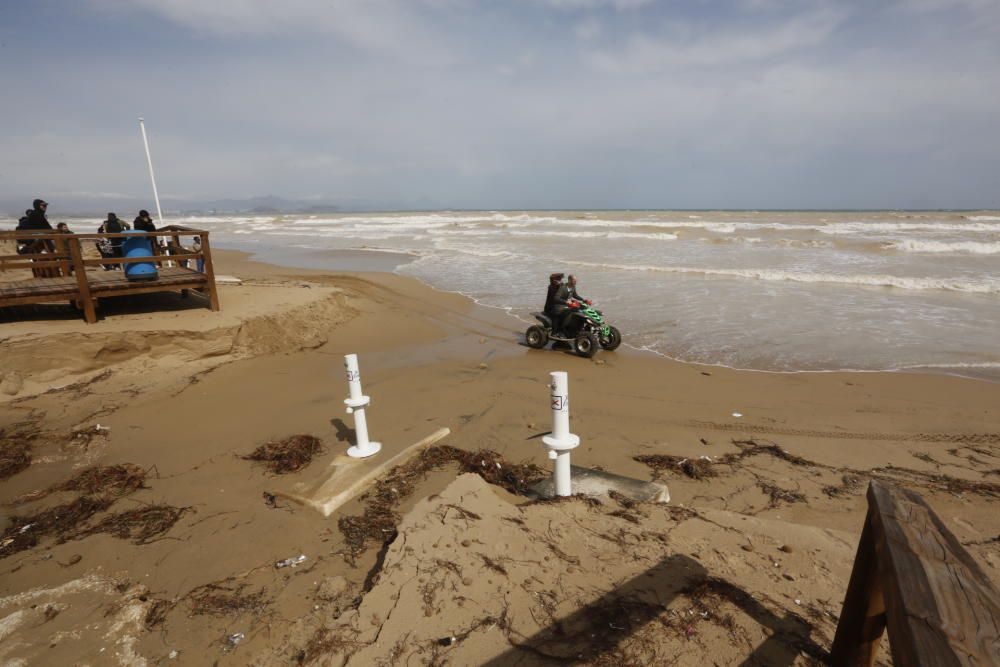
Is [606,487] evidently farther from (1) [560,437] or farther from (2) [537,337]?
(2) [537,337]

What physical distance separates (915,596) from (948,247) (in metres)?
26.6

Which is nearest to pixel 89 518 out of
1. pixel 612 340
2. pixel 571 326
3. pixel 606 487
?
pixel 606 487

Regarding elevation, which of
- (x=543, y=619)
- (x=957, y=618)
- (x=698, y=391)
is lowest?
(x=698, y=391)

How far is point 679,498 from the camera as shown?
4.05 meters

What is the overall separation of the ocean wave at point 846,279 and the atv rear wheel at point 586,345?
30.2 ft

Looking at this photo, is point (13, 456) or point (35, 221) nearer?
point (13, 456)

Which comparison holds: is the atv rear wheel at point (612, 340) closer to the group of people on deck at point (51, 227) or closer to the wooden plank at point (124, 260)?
the wooden plank at point (124, 260)

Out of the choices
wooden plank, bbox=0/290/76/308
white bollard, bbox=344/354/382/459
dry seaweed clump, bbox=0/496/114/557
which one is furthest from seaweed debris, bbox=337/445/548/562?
wooden plank, bbox=0/290/76/308

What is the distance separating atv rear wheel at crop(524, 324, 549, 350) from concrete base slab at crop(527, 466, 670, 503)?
4610 millimetres

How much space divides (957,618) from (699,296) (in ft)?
38.9

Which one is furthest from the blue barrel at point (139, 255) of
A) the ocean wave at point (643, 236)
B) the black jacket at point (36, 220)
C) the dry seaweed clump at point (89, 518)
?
the ocean wave at point (643, 236)

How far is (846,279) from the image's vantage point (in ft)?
46.3

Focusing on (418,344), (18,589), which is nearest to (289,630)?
(18,589)

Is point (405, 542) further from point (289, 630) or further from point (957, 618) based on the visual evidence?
point (957, 618)
